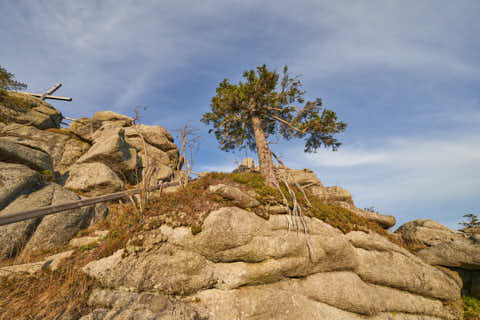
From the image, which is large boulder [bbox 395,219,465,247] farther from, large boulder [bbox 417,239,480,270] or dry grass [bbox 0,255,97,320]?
dry grass [bbox 0,255,97,320]

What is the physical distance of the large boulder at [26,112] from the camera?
1431 centimetres

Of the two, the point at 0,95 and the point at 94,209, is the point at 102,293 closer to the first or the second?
the point at 94,209

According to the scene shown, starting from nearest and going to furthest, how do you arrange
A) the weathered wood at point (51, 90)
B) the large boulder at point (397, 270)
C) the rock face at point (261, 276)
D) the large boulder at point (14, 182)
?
the rock face at point (261, 276) → the large boulder at point (397, 270) → the large boulder at point (14, 182) → the weathered wood at point (51, 90)

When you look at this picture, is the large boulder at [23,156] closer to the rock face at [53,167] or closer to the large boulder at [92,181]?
the rock face at [53,167]

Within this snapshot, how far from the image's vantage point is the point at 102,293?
503 cm

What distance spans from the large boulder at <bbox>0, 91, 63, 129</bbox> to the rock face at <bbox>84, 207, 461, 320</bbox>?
57.1 feet

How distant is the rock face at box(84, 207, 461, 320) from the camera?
5.22 meters

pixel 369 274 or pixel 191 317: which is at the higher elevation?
pixel 369 274

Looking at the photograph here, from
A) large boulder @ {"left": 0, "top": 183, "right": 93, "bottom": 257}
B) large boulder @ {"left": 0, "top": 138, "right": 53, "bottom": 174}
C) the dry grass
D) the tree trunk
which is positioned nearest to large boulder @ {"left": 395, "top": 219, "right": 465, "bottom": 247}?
the tree trunk

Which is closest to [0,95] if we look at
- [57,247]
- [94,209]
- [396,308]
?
[94,209]

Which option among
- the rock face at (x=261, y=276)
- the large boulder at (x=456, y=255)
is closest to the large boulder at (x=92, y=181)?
the rock face at (x=261, y=276)

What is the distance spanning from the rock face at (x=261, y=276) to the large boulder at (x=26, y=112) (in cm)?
1741

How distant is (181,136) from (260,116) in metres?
7.52

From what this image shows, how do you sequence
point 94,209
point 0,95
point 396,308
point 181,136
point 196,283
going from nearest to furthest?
point 196,283 < point 396,308 < point 181,136 < point 94,209 < point 0,95
